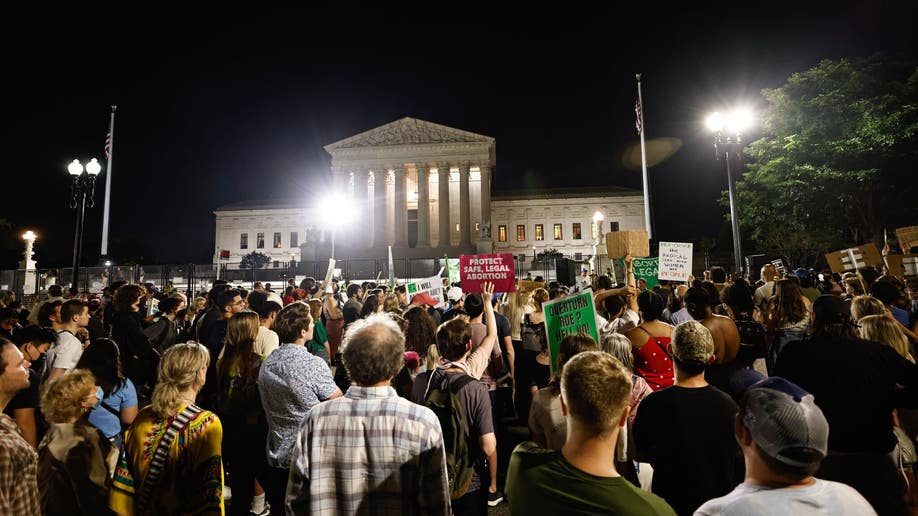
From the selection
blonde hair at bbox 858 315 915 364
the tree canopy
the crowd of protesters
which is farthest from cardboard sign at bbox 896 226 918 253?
the tree canopy

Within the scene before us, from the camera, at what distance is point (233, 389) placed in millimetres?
3830

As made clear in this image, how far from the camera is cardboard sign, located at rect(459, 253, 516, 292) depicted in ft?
21.1

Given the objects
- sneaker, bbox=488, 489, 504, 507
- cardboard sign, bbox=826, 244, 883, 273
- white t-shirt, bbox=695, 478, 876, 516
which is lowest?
sneaker, bbox=488, 489, 504, 507

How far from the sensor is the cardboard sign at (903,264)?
31.4 ft

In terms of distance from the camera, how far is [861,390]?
3.00 m

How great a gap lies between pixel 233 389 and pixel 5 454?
7.70 ft

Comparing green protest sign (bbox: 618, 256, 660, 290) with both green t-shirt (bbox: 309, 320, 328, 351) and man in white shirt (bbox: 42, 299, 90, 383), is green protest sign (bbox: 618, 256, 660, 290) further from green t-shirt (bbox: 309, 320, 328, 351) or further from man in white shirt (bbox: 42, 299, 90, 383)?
man in white shirt (bbox: 42, 299, 90, 383)

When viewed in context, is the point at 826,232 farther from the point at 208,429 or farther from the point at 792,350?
the point at 208,429

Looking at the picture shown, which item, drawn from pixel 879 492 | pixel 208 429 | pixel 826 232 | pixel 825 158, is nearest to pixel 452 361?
pixel 208 429

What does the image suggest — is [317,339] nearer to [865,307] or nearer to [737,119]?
[865,307]

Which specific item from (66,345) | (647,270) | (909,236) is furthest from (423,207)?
(66,345)

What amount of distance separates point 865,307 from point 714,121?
33.5 ft

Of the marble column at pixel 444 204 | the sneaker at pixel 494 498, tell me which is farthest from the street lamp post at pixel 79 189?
the marble column at pixel 444 204

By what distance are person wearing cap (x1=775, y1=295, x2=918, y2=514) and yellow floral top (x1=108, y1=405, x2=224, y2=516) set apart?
3821 millimetres
